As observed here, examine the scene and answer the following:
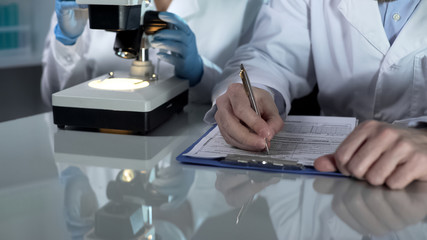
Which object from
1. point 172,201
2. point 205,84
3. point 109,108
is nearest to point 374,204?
point 172,201

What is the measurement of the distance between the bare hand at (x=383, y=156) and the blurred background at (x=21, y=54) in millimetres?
2583

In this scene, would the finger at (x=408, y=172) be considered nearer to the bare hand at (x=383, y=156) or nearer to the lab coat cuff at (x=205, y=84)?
the bare hand at (x=383, y=156)

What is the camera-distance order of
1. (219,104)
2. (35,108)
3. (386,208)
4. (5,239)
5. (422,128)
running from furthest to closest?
(35,108), (219,104), (422,128), (386,208), (5,239)

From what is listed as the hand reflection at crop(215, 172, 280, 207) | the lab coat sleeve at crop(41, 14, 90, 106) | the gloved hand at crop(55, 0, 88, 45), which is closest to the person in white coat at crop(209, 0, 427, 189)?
the hand reflection at crop(215, 172, 280, 207)

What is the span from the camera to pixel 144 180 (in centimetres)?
96

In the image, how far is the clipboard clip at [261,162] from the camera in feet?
3.25

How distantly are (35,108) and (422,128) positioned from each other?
273 cm

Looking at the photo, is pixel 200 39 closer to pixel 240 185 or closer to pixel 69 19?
pixel 69 19

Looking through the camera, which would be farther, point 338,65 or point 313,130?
point 338,65

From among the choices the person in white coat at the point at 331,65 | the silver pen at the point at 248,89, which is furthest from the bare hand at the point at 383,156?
the silver pen at the point at 248,89

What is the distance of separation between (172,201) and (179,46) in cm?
81

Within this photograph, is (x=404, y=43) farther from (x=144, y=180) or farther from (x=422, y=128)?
(x=144, y=180)

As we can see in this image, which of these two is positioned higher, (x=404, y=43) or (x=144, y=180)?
(x=404, y=43)

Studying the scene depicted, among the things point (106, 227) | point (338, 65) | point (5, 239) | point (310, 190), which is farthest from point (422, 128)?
point (5, 239)
